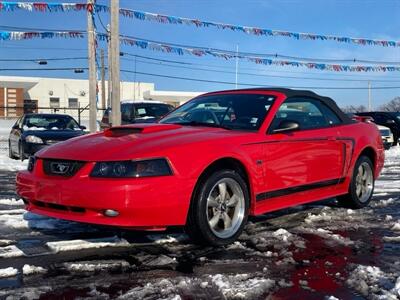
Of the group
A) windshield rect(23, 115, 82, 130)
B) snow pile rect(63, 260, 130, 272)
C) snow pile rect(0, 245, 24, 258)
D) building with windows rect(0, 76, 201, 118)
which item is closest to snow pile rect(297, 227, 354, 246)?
snow pile rect(63, 260, 130, 272)

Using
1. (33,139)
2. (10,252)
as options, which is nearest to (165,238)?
(10,252)

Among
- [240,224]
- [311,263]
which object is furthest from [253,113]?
[311,263]

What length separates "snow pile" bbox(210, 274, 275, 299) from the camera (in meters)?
3.53

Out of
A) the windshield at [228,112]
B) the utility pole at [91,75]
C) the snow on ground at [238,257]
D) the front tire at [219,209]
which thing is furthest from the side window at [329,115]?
the utility pole at [91,75]

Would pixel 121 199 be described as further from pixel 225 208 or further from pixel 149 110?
pixel 149 110

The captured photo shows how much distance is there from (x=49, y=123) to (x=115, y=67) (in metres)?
3.07

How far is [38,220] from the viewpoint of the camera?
19.1 feet

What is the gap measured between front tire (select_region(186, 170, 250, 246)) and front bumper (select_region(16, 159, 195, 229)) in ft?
0.50

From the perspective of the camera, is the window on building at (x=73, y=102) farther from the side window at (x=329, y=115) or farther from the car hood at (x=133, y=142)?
the car hood at (x=133, y=142)

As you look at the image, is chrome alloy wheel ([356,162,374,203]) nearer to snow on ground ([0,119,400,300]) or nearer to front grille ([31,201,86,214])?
snow on ground ([0,119,400,300])

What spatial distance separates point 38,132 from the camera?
42.1 ft

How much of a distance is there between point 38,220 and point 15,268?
1.80 metres

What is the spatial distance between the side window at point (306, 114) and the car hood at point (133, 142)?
80cm

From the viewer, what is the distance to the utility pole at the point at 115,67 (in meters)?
12.1
